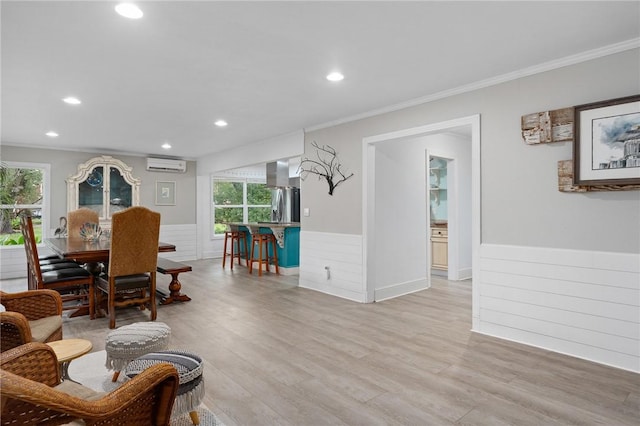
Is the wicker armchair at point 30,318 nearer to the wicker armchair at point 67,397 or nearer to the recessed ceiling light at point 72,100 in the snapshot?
the wicker armchair at point 67,397

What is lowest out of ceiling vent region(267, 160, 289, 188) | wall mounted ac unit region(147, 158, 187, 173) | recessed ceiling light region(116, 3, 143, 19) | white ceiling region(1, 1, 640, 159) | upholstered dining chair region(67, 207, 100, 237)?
upholstered dining chair region(67, 207, 100, 237)

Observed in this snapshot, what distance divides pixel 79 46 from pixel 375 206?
3342 mm

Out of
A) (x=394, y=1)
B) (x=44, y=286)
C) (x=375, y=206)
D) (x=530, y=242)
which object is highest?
(x=394, y=1)

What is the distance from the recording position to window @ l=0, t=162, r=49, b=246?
6.12m

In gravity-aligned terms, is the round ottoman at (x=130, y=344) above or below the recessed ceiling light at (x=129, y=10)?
below

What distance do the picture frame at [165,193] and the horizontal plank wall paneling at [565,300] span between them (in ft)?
22.3

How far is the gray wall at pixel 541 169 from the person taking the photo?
259cm

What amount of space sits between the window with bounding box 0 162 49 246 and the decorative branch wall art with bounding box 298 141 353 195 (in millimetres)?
5067

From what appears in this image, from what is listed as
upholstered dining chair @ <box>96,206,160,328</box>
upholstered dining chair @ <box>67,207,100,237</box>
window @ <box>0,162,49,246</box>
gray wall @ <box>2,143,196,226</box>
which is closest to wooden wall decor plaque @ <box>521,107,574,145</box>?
upholstered dining chair @ <box>96,206,160,328</box>

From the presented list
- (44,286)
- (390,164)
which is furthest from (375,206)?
(44,286)

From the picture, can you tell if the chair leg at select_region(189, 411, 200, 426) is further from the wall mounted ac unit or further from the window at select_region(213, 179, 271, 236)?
the window at select_region(213, 179, 271, 236)

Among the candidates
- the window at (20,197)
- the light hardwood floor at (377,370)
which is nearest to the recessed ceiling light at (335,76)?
the light hardwood floor at (377,370)

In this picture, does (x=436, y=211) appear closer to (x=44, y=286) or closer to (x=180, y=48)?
(x=180, y=48)

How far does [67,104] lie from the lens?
399 cm
